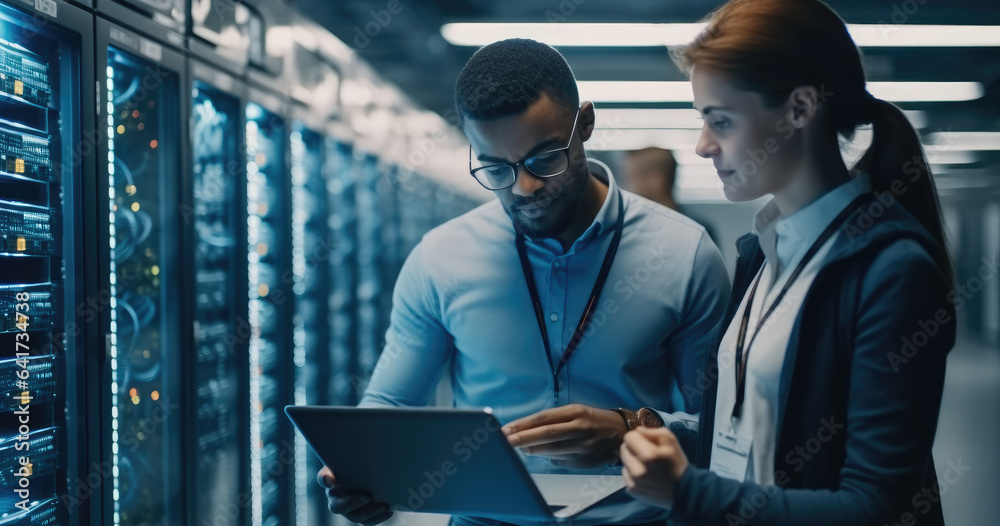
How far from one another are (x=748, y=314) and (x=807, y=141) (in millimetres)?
284

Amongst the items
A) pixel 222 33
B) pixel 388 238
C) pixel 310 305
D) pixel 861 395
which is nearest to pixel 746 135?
pixel 861 395

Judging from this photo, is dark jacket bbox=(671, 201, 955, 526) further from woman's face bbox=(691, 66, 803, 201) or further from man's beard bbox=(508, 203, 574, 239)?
man's beard bbox=(508, 203, 574, 239)

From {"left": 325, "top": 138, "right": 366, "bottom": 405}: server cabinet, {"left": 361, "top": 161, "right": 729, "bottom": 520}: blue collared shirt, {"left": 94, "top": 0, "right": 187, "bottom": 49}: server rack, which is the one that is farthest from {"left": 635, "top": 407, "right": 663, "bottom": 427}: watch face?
{"left": 325, "top": 138, "right": 366, "bottom": 405}: server cabinet

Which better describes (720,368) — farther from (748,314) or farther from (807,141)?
(807,141)

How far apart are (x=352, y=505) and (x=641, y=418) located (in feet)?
1.78

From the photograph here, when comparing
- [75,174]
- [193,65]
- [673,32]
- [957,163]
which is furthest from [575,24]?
[957,163]

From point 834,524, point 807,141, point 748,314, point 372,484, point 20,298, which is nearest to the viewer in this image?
point 834,524

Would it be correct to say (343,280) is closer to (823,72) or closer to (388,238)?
(388,238)

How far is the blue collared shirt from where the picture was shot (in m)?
1.63

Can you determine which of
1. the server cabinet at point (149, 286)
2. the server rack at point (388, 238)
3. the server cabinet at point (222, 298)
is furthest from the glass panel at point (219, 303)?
the server rack at point (388, 238)

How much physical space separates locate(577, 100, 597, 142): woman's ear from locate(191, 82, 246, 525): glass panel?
5.88 feet

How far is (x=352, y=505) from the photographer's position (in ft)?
4.51

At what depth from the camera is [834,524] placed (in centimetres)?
99

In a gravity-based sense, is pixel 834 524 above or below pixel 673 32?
below
